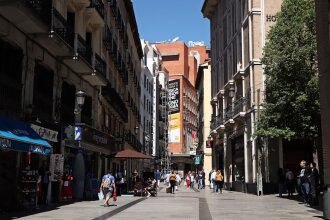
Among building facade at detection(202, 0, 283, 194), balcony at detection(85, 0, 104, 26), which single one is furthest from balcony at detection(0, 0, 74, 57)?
building facade at detection(202, 0, 283, 194)

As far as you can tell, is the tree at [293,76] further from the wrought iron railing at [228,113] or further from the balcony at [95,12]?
the wrought iron railing at [228,113]

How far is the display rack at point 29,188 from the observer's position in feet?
56.0

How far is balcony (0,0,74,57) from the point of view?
15320 mm

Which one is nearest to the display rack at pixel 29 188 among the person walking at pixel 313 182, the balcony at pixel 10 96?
the balcony at pixel 10 96

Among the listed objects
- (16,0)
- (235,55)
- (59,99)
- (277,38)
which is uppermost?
(235,55)

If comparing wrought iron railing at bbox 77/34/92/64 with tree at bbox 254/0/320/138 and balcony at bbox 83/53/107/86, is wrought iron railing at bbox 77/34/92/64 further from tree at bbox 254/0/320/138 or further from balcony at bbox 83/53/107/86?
tree at bbox 254/0/320/138

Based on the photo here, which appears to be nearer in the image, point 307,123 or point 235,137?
point 307,123

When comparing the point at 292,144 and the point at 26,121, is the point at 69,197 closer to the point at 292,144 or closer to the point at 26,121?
the point at 26,121

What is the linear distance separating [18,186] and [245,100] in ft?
68.6

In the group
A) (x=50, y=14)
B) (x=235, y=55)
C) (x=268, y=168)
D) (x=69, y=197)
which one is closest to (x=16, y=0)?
(x=50, y=14)

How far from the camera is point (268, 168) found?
3020cm

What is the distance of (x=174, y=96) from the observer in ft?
381

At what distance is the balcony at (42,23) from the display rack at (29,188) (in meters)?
5.10

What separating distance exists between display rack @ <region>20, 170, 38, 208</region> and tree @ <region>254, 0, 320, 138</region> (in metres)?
12.9
